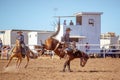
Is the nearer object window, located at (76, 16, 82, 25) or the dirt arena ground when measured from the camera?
the dirt arena ground

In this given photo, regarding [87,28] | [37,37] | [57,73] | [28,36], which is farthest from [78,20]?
[57,73]

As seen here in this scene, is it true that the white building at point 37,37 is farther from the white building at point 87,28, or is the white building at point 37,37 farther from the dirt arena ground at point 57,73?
the dirt arena ground at point 57,73

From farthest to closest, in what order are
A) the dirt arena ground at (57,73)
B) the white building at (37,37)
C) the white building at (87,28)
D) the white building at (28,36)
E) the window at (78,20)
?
the white building at (28,36) < the white building at (37,37) < the window at (78,20) < the white building at (87,28) < the dirt arena ground at (57,73)

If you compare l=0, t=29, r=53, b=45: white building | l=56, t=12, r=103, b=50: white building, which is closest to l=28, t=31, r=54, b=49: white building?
l=0, t=29, r=53, b=45: white building

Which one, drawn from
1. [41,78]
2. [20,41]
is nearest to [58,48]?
[20,41]

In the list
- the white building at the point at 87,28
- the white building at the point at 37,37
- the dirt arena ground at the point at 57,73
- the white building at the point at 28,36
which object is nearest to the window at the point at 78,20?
the white building at the point at 87,28

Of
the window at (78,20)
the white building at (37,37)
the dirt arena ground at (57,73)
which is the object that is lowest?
the dirt arena ground at (57,73)

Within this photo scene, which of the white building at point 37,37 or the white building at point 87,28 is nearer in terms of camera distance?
the white building at point 87,28

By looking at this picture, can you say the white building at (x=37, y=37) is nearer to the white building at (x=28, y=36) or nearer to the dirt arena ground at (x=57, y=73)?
the white building at (x=28, y=36)

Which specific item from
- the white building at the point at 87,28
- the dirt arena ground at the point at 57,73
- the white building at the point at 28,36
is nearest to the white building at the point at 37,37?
the white building at the point at 28,36

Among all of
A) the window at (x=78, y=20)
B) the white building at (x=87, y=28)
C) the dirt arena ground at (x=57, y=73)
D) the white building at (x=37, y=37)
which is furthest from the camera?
the white building at (x=37, y=37)

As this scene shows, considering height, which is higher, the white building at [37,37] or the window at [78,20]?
the window at [78,20]

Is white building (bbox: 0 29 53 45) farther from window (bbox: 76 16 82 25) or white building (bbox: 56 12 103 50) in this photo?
window (bbox: 76 16 82 25)

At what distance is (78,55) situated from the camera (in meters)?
16.2
